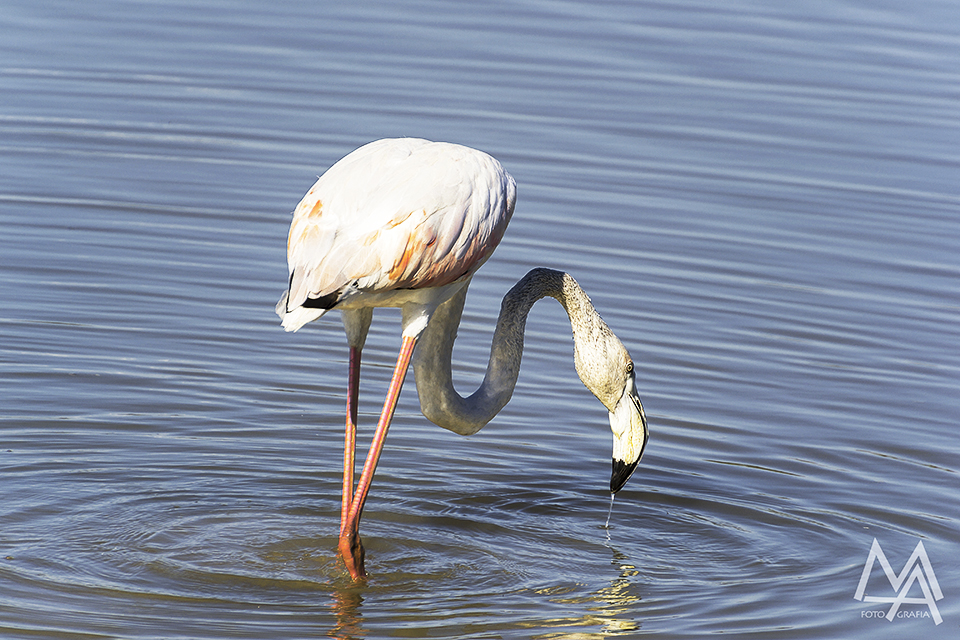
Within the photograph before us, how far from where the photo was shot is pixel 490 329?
32.5 ft

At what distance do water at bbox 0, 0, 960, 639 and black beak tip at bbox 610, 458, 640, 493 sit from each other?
330 mm

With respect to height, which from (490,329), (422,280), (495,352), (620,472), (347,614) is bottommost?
(347,614)

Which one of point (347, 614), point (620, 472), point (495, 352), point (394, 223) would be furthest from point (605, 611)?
point (394, 223)

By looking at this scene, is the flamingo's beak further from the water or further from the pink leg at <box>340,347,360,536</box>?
the pink leg at <box>340,347,360,536</box>

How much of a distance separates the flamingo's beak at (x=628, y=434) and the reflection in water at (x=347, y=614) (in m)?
1.40

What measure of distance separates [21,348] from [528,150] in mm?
5232

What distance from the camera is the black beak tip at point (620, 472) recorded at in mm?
7098

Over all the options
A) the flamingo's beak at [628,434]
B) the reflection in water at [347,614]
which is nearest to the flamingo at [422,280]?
the flamingo's beak at [628,434]

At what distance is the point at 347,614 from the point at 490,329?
12.6 feet

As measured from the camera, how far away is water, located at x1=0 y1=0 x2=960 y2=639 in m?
6.69

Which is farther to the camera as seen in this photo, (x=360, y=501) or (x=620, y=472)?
(x=620, y=472)

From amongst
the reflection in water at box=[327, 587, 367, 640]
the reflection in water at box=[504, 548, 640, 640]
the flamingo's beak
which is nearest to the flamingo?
the flamingo's beak

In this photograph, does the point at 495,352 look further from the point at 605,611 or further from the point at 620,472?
the point at 605,611

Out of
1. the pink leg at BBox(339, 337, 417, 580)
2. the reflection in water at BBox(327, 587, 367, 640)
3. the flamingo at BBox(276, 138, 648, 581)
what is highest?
the flamingo at BBox(276, 138, 648, 581)
